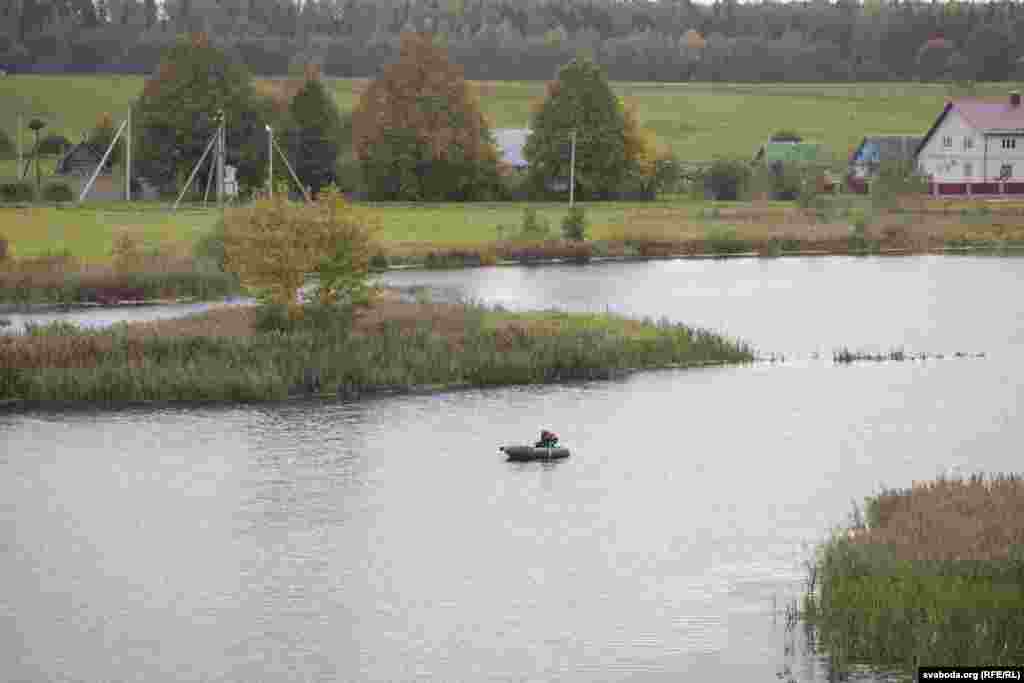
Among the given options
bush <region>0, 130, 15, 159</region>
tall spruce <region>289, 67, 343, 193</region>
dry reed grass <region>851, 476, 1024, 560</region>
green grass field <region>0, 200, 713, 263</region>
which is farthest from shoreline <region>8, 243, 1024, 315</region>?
bush <region>0, 130, 15, 159</region>

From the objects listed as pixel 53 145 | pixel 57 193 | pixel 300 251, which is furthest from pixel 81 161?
pixel 300 251

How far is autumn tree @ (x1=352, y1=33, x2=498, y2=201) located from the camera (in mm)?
109062

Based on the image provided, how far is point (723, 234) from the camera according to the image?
281ft

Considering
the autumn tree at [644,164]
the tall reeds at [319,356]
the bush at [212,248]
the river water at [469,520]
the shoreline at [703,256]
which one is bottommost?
the river water at [469,520]

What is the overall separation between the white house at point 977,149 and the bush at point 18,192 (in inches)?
2451

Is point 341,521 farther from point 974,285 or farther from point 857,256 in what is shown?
point 857,256

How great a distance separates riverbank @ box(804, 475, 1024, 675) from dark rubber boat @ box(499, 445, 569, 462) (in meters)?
9.04

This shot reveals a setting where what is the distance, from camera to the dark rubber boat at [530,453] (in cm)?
3588

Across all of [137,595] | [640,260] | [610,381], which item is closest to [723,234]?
[640,260]

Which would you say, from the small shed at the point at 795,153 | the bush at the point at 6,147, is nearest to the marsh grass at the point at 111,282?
the bush at the point at 6,147

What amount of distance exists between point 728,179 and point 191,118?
3643 centimetres

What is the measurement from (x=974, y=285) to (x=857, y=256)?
15.5 meters

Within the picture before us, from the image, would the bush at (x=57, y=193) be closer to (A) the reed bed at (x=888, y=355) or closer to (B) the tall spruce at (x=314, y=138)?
(B) the tall spruce at (x=314, y=138)

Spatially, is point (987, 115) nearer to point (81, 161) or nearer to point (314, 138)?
point (314, 138)
